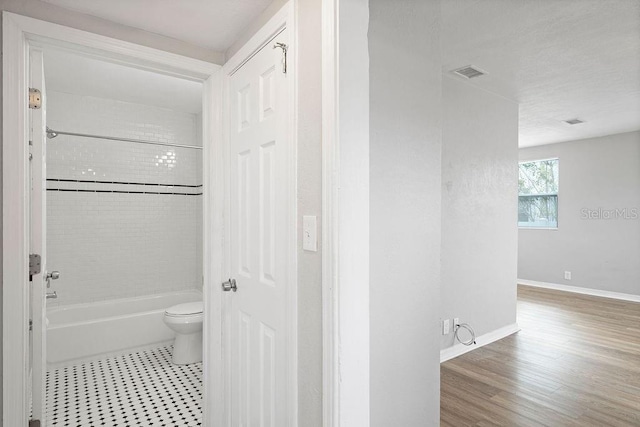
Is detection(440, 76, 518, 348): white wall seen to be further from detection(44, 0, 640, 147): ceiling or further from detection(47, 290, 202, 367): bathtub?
detection(47, 290, 202, 367): bathtub

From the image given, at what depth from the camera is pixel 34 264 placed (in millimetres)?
1621

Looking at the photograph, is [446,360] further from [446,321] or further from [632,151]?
[632,151]

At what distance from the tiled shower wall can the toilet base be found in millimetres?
1069

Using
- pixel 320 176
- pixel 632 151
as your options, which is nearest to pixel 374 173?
pixel 320 176

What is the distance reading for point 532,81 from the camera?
3.13 m

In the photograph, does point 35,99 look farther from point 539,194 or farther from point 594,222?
point 539,194

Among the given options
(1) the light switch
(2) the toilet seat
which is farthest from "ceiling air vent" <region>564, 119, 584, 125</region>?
(2) the toilet seat

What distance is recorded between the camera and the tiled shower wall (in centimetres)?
345

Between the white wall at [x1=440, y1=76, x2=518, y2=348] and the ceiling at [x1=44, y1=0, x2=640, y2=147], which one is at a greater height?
the ceiling at [x1=44, y1=0, x2=640, y2=147]

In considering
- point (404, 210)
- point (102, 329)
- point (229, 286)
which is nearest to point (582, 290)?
point (404, 210)

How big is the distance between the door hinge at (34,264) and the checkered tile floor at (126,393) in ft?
3.70

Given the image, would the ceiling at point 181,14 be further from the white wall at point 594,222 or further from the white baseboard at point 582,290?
the white baseboard at point 582,290

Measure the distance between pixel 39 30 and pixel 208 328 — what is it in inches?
62.5

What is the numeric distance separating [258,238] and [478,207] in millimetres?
2485
